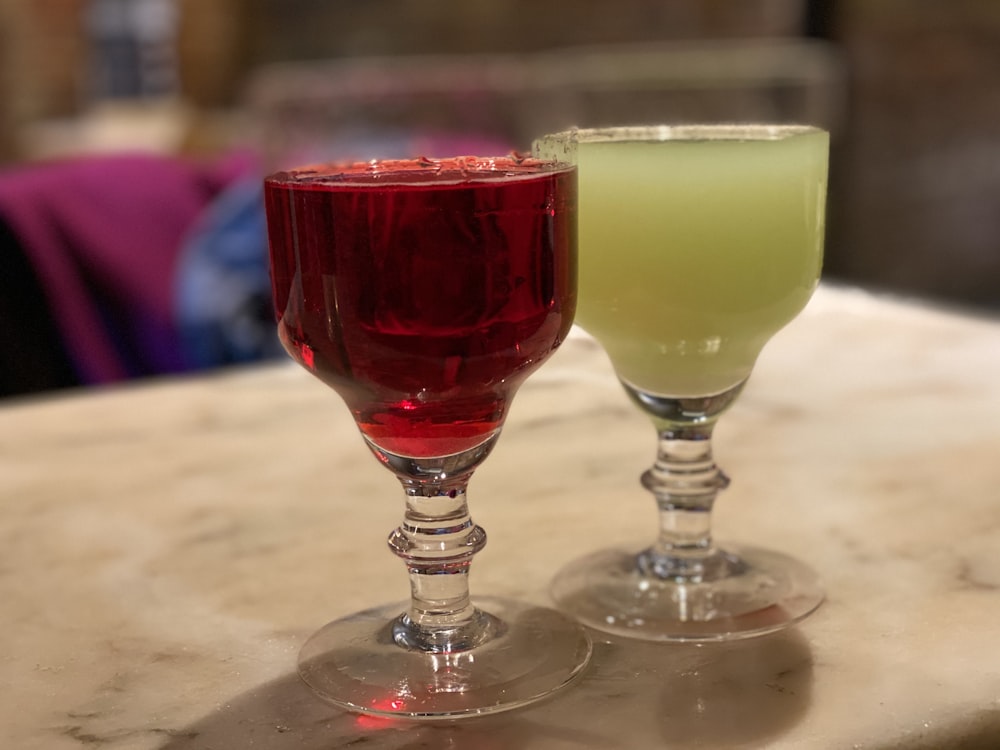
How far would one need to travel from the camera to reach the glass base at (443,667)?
53cm

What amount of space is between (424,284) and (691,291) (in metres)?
0.17

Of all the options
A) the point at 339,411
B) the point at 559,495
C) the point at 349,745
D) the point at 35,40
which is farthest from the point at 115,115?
the point at 349,745

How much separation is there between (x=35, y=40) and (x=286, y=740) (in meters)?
4.79

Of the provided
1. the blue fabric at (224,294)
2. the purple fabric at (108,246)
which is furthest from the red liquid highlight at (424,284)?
the blue fabric at (224,294)

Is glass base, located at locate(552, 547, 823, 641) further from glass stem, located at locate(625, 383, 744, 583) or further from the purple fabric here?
the purple fabric

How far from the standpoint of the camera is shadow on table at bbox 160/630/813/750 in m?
0.50

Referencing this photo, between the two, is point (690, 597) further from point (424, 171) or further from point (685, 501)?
point (424, 171)

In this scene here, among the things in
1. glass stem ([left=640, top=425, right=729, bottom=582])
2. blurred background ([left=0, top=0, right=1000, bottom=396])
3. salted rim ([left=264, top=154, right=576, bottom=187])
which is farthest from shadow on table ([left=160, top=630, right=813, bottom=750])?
blurred background ([left=0, top=0, right=1000, bottom=396])

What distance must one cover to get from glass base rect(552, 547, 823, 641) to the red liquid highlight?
0.46 ft

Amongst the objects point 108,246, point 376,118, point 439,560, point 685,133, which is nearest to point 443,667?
point 439,560

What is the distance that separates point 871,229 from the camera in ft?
9.86

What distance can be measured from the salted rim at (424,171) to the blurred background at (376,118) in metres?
0.27

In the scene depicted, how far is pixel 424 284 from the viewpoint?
0.50m

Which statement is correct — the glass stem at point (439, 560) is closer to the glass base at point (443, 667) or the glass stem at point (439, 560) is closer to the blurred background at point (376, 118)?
the glass base at point (443, 667)
